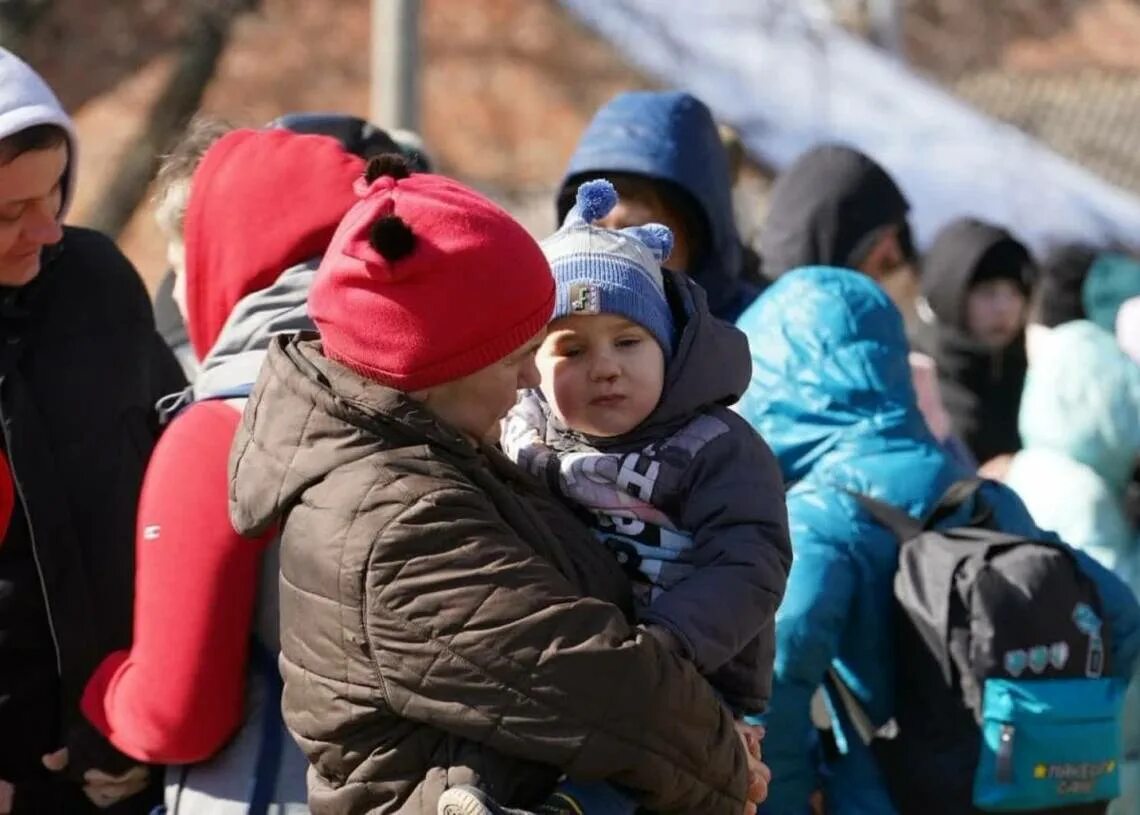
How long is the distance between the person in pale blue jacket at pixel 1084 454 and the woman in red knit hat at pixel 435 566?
2.66m

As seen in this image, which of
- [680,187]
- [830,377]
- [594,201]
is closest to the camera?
[594,201]

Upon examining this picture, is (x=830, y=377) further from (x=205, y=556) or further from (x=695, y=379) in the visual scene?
(x=205, y=556)

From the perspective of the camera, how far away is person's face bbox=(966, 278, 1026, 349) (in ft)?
20.6

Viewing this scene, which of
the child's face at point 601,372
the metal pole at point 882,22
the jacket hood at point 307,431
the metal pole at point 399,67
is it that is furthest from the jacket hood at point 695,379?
the metal pole at point 882,22

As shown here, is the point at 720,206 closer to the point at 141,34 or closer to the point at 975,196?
the point at 975,196

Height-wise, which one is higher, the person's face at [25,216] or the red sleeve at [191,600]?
the person's face at [25,216]

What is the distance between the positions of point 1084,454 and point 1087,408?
0.39ft

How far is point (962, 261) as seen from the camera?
619cm

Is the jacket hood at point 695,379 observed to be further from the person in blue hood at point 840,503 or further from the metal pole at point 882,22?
the metal pole at point 882,22

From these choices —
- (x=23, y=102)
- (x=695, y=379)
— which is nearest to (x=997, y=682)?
(x=695, y=379)

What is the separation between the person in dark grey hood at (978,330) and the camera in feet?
20.4

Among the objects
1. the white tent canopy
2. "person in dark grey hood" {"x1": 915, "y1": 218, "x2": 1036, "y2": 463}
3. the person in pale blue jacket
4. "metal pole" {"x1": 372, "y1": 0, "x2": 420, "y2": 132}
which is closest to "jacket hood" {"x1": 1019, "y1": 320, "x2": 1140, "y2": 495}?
the person in pale blue jacket

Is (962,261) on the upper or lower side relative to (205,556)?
lower

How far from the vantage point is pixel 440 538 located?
6.88ft
